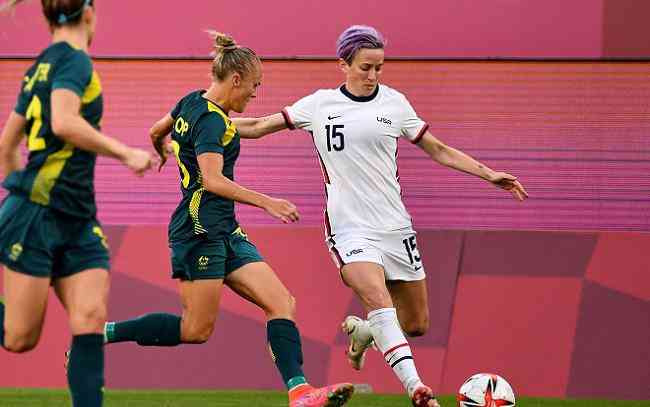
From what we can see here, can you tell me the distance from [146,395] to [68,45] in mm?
4128

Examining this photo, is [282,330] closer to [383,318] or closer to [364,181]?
[383,318]

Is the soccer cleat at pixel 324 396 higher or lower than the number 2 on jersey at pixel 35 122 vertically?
lower

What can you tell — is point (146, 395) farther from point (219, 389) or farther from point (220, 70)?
point (220, 70)

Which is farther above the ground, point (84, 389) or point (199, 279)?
point (199, 279)

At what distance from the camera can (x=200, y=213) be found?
7391 mm

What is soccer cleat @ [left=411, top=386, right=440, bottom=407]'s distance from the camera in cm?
694

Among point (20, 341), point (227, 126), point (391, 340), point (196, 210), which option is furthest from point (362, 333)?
point (20, 341)

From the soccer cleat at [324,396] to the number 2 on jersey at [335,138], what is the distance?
1367 millimetres

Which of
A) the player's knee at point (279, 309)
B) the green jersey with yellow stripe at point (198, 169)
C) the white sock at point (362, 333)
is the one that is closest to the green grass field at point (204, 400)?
the white sock at point (362, 333)

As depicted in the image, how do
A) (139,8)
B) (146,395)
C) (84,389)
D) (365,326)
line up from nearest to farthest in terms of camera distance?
1. (84,389)
2. (365,326)
3. (146,395)
4. (139,8)

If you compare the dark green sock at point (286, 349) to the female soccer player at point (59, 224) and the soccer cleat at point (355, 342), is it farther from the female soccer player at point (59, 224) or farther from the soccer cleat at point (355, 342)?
the female soccer player at point (59, 224)

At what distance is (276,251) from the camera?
32.2ft

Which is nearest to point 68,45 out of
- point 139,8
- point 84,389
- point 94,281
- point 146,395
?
point 94,281

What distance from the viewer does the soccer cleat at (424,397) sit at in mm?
6941
